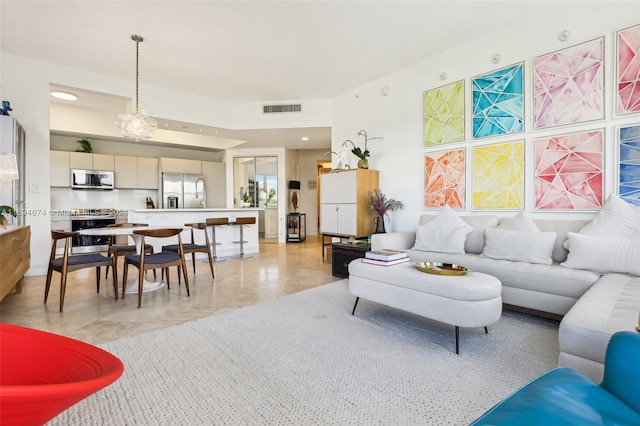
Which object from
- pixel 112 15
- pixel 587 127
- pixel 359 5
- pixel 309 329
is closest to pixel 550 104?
pixel 587 127

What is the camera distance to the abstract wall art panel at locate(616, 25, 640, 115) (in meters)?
2.80

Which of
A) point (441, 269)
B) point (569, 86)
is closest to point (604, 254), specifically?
point (441, 269)

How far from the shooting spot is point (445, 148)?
4184 millimetres

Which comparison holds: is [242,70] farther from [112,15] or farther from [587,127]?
[587,127]

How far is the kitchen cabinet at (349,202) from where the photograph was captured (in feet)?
15.5

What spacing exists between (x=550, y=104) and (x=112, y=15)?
4.93 meters

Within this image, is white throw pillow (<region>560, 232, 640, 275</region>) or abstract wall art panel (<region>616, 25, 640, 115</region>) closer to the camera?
white throw pillow (<region>560, 232, 640, 275</region>)

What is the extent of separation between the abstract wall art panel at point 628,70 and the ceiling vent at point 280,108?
460 centimetres

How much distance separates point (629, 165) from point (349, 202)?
316 centimetres

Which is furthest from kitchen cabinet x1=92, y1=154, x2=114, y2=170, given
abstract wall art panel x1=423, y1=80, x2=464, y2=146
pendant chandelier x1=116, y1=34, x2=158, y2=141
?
abstract wall art panel x1=423, y1=80, x2=464, y2=146

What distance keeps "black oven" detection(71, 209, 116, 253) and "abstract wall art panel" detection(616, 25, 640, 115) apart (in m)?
8.31

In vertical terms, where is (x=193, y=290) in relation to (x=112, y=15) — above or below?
below

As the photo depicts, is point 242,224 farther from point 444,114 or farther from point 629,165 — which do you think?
point 629,165

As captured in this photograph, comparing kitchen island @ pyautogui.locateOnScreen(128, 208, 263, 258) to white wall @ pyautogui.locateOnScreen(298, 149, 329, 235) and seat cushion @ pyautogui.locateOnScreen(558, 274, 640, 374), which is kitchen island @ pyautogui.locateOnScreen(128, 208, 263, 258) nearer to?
white wall @ pyautogui.locateOnScreen(298, 149, 329, 235)
